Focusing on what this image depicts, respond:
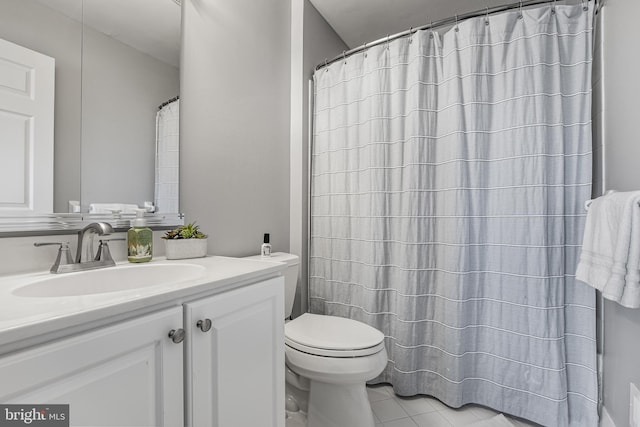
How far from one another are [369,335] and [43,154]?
4.32ft

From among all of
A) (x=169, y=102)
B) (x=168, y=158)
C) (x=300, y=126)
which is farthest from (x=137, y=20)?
(x=300, y=126)

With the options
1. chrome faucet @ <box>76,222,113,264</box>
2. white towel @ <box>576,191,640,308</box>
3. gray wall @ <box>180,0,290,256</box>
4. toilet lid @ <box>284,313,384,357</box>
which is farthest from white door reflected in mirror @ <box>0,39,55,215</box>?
white towel @ <box>576,191,640,308</box>

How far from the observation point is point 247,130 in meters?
1.60

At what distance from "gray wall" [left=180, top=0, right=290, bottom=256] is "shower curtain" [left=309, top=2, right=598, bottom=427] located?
40 cm

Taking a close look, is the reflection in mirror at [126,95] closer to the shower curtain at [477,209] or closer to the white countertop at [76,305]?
the white countertop at [76,305]

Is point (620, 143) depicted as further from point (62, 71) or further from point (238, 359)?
point (62, 71)

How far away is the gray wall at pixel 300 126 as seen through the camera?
1894mm

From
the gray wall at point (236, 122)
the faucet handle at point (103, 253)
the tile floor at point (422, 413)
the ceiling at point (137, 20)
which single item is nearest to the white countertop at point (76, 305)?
the faucet handle at point (103, 253)

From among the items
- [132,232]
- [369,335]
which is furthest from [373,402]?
[132,232]

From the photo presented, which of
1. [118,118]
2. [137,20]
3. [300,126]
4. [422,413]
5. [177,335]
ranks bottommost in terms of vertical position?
[422,413]

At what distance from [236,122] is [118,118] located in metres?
0.56

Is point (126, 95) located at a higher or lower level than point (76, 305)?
higher

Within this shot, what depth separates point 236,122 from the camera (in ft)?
5.04

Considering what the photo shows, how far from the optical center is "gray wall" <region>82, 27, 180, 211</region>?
1.00 m
